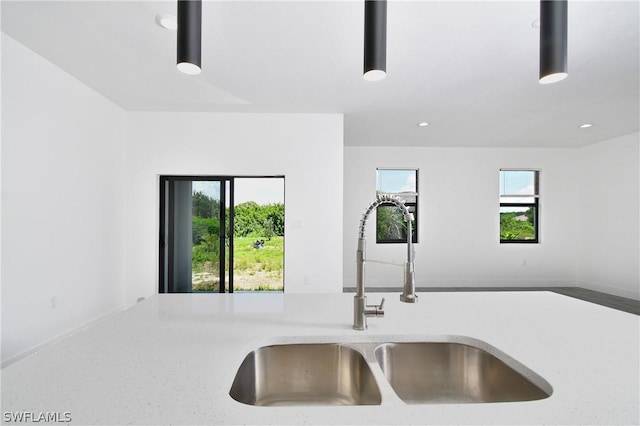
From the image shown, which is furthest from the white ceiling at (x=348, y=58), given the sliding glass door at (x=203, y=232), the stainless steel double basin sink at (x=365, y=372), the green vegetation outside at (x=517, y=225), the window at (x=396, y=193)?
the green vegetation outside at (x=517, y=225)

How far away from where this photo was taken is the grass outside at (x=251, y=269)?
4.26 m

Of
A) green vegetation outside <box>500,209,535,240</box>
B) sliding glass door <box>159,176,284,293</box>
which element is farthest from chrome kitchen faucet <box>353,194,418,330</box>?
green vegetation outside <box>500,209,535,240</box>

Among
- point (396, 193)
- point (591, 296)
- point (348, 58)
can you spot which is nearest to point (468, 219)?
point (396, 193)

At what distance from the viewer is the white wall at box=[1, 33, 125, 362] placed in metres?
2.48

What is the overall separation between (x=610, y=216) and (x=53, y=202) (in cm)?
773

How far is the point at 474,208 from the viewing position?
6.01 m

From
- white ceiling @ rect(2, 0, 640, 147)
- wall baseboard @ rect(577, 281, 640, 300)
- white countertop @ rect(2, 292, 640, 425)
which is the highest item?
white ceiling @ rect(2, 0, 640, 147)

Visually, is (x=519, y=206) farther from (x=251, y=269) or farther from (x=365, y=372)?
(x=365, y=372)

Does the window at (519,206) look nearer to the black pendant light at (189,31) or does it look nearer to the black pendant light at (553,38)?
the black pendant light at (553,38)

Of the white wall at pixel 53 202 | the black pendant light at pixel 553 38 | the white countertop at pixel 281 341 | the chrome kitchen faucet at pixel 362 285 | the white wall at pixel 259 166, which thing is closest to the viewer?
the white countertop at pixel 281 341

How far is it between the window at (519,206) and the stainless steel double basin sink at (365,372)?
5.87 meters

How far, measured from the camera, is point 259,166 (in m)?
4.12

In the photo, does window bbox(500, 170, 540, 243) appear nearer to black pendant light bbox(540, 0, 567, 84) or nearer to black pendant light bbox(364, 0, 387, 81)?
black pendant light bbox(540, 0, 567, 84)

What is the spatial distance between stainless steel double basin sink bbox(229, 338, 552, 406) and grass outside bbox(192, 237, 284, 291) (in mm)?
3404
